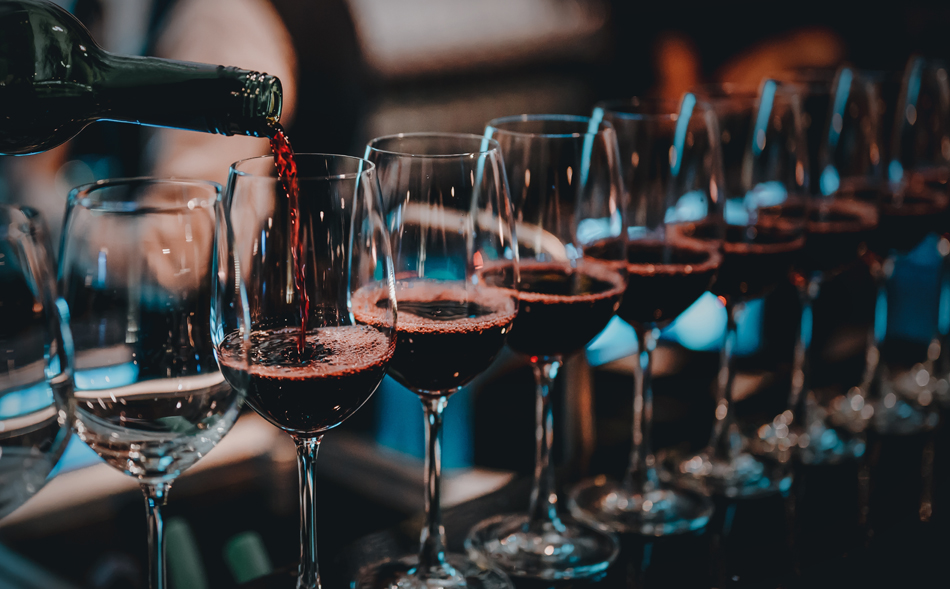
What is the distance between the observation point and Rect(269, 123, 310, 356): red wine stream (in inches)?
22.9

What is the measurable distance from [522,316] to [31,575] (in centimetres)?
102

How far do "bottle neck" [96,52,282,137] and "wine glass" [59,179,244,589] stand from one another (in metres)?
0.06

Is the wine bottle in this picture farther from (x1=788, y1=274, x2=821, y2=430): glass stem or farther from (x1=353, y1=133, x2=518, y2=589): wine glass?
(x1=788, y1=274, x2=821, y2=430): glass stem

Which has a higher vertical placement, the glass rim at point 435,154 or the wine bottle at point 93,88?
the wine bottle at point 93,88

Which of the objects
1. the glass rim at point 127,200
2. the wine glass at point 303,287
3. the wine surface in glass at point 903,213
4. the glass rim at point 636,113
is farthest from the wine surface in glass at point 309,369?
the wine surface in glass at point 903,213

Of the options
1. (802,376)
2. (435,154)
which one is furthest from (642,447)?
(435,154)

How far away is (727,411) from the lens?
99 cm

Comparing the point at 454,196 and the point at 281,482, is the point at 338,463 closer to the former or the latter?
the point at 281,482

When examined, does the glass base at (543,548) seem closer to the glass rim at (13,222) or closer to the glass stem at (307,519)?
the glass stem at (307,519)

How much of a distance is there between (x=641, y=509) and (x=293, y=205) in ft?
1.56

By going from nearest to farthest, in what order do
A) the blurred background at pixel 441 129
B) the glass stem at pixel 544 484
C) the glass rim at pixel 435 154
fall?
1. the glass rim at pixel 435 154
2. the glass stem at pixel 544 484
3. the blurred background at pixel 441 129

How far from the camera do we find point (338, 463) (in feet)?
6.03

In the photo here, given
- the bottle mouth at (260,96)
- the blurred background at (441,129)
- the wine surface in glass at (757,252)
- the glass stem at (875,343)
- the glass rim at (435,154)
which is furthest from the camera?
the blurred background at (441,129)

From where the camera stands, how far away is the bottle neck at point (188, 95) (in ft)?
1.84
